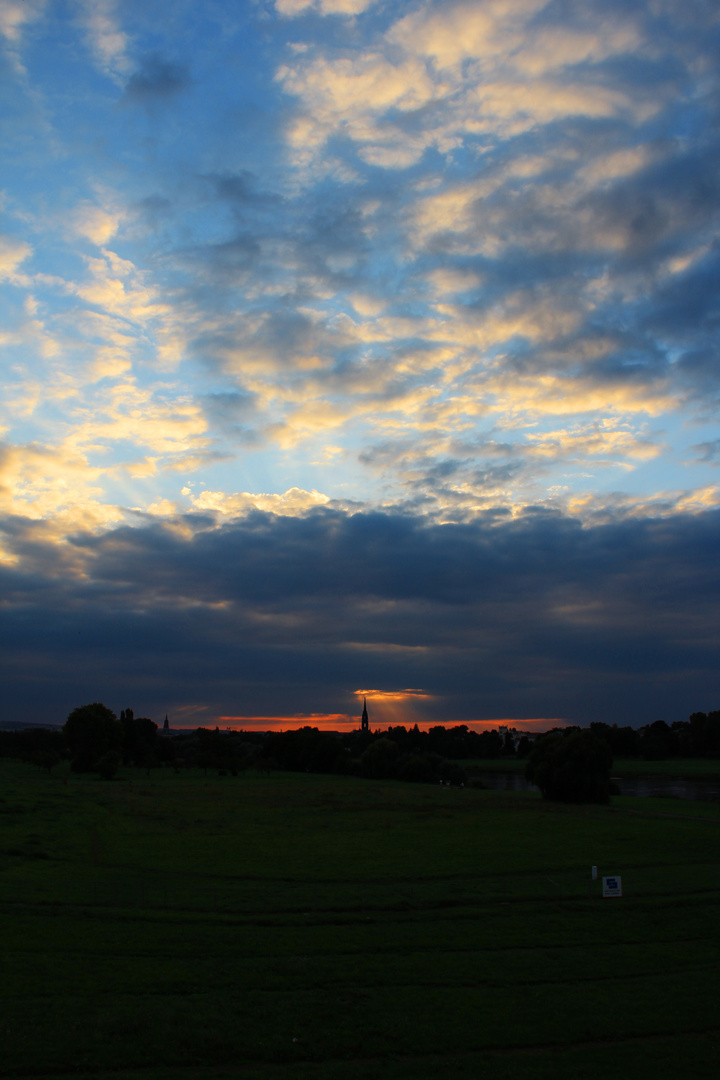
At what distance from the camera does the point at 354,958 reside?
2686 cm

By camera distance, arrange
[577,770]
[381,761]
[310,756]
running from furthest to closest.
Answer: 1. [310,756]
2. [381,761]
3. [577,770]

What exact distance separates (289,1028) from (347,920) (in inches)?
464

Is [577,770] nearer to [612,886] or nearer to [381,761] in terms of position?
[612,886]

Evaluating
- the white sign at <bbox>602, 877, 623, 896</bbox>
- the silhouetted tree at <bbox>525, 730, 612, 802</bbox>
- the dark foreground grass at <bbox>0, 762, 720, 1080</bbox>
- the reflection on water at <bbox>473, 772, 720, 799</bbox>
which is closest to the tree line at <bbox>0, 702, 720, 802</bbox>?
the silhouetted tree at <bbox>525, 730, 612, 802</bbox>

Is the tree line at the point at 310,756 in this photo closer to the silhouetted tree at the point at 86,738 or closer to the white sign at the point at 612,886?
the silhouetted tree at the point at 86,738

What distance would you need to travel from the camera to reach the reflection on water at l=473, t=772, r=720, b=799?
400 feet

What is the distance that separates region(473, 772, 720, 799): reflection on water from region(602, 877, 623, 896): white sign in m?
84.3

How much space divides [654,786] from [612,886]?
120738 millimetres

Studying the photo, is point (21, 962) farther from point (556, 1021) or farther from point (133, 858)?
point (133, 858)

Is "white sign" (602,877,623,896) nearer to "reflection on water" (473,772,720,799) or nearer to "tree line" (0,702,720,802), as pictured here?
"tree line" (0,702,720,802)

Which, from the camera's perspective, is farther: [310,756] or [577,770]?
[310,756]

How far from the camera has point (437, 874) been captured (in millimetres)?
41938

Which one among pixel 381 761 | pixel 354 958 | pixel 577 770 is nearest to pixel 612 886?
pixel 354 958

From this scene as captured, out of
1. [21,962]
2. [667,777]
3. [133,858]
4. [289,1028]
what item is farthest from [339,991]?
[667,777]
